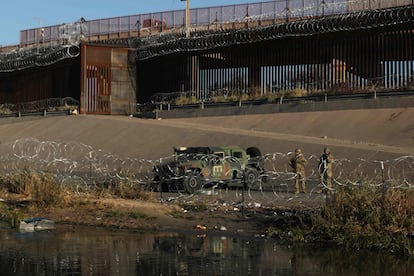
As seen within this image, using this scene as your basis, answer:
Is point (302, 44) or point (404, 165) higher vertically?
point (302, 44)

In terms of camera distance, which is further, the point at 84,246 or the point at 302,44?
the point at 302,44

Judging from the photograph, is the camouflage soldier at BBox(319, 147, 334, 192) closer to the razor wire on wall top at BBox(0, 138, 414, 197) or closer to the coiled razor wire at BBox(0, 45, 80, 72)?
the razor wire on wall top at BBox(0, 138, 414, 197)

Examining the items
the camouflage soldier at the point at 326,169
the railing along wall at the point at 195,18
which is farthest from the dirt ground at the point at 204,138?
the railing along wall at the point at 195,18

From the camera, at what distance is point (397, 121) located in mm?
33625

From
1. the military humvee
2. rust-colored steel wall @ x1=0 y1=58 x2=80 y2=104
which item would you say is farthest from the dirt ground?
rust-colored steel wall @ x1=0 y1=58 x2=80 y2=104

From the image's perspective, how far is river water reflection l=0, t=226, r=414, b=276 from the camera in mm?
10891

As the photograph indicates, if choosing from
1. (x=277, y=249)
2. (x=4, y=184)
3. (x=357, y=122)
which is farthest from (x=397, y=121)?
(x=277, y=249)

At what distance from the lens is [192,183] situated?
2353 cm

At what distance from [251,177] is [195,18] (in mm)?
35748

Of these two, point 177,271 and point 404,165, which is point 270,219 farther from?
point 404,165

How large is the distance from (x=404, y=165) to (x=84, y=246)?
1514 centimetres

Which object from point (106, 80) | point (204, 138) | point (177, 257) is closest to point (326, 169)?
point (177, 257)

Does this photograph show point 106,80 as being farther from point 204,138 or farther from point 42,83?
point 204,138

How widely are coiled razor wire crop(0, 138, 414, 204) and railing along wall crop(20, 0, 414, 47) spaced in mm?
18685
